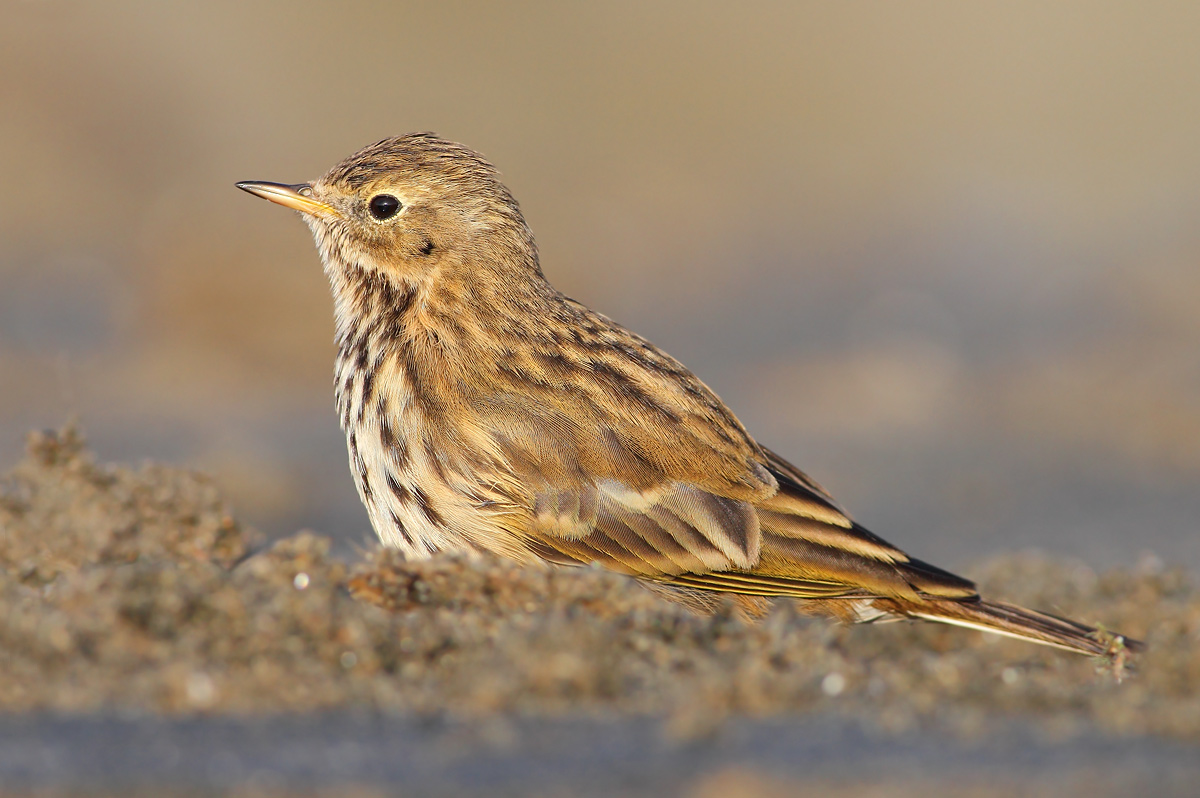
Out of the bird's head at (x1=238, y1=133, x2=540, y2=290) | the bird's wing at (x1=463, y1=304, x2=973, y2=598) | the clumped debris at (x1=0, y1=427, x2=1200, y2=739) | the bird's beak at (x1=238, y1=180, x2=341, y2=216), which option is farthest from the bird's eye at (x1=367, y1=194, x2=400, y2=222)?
the clumped debris at (x1=0, y1=427, x2=1200, y2=739)

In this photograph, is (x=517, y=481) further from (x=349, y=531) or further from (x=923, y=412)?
(x=923, y=412)

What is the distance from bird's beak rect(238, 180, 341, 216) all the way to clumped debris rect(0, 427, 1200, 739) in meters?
2.21

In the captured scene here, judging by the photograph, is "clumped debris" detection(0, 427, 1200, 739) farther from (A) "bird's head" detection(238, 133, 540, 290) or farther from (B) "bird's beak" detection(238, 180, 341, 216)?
(B) "bird's beak" detection(238, 180, 341, 216)

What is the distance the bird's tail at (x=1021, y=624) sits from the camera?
5770mm

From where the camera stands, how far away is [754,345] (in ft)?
58.0

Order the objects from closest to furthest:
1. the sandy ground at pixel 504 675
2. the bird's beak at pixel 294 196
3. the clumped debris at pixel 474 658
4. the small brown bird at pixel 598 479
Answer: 1. the sandy ground at pixel 504 675
2. the clumped debris at pixel 474 658
3. the small brown bird at pixel 598 479
4. the bird's beak at pixel 294 196

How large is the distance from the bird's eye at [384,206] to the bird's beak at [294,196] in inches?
9.2

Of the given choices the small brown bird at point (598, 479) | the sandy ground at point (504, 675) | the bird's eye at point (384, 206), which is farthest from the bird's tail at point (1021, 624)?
the bird's eye at point (384, 206)

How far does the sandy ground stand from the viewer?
12.0 ft

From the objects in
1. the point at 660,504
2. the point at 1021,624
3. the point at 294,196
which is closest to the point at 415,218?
the point at 294,196

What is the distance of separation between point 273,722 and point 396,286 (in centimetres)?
339

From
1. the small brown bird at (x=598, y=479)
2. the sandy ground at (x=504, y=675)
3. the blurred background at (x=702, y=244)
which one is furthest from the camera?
the blurred background at (x=702, y=244)

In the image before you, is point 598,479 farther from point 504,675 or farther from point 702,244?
point 702,244

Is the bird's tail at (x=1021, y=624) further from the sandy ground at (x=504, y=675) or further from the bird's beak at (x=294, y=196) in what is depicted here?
the bird's beak at (x=294, y=196)
